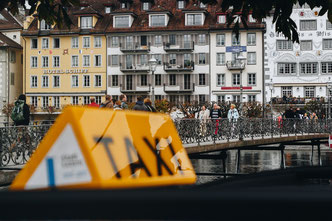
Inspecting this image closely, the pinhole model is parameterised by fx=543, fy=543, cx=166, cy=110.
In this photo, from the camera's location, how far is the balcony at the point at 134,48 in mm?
59219

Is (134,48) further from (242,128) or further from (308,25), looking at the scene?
(242,128)

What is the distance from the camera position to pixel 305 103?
5531 centimetres

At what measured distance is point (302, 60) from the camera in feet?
188

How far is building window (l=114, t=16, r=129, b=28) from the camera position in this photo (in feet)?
198

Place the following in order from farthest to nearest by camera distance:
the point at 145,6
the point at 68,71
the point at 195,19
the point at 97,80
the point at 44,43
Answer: the point at 145,6
the point at 44,43
the point at 68,71
the point at 97,80
the point at 195,19

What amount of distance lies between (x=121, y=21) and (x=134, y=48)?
139 inches

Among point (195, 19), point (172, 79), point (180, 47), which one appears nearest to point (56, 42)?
point (172, 79)

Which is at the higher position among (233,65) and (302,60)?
(302,60)

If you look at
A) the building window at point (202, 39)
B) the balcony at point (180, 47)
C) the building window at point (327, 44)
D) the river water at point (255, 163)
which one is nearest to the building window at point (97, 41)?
the balcony at point (180, 47)

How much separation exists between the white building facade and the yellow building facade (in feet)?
60.4

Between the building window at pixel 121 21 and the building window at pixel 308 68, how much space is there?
19.6 metres

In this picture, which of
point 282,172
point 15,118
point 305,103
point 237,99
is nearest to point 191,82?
point 237,99

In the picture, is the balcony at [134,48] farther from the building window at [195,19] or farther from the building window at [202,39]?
the building window at [202,39]

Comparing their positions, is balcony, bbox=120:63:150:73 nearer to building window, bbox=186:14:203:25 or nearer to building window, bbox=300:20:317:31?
building window, bbox=186:14:203:25
